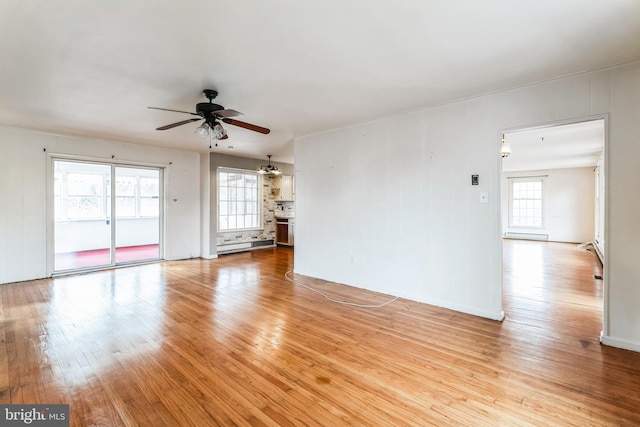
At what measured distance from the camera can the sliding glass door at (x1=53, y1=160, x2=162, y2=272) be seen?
19.8 ft

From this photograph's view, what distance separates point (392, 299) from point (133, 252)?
7334mm

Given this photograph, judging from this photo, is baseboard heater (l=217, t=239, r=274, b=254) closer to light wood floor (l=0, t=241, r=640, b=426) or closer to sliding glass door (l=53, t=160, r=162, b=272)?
sliding glass door (l=53, t=160, r=162, b=272)

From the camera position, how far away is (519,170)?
10.6 m

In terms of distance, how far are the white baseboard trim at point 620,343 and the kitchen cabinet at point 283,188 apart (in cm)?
731

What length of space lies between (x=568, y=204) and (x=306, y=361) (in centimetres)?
1129

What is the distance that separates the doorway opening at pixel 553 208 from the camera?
5.09m

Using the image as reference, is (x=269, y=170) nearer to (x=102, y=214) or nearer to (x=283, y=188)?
(x=283, y=188)

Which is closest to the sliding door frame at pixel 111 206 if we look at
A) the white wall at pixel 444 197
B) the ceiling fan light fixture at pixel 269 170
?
→ the ceiling fan light fixture at pixel 269 170

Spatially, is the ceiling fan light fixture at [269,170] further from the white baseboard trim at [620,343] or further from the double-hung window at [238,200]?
the white baseboard trim at [620,343]

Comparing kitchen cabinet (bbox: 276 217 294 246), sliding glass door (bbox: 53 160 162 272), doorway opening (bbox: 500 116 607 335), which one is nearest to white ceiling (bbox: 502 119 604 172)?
doorway opening (bbox: 500 116 607 335)

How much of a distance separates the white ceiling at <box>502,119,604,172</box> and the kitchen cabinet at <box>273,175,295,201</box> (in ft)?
18.6

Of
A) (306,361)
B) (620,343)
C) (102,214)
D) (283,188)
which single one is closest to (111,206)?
(102,214)

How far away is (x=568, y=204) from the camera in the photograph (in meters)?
9.84

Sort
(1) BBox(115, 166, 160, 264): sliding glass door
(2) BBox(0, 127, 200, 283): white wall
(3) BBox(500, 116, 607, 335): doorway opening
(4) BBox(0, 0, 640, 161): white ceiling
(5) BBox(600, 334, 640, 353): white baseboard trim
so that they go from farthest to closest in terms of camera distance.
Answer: (1) BBox(115, 166, 160, 264): sliding glass door → (3) BBox(500, 116, 607, 335): doorway opening → (2) BBox(0, 127, 200, 283): white wall → (5) BBox(600, 334, 640, 353): white baseboard trim → (4) BBox(0, 0, 640, 161): white ceiling
